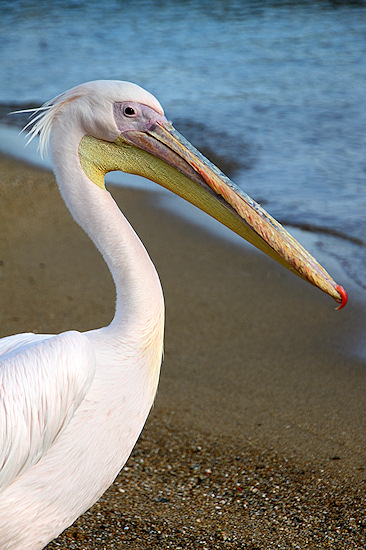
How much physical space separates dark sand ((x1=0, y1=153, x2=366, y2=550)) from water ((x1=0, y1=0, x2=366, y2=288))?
93 centimetres

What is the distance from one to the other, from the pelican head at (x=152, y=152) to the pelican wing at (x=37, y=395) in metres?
0.63

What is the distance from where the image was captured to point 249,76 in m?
9.91

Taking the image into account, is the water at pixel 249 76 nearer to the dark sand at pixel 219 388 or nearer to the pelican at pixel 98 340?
the dark sand at pixel 219 388

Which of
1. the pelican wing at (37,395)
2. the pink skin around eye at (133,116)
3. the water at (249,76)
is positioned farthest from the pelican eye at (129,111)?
the water at (249,76)

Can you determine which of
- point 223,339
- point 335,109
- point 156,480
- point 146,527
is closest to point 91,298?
point 223,339

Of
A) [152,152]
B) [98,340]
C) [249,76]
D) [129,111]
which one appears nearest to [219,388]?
[98,340]

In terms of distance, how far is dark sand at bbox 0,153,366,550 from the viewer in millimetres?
2960

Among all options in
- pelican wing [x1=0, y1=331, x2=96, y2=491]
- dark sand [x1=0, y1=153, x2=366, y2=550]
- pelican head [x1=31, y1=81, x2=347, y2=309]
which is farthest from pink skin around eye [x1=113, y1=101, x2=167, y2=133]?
dark sand [x1=0, y1=153, x2=366, y2=550]

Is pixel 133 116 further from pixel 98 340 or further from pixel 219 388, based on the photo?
pixel 219 388

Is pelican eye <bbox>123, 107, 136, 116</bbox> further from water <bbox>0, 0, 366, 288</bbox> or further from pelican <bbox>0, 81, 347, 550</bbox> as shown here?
water <bbox>0, 0, 366, 288</bbox>

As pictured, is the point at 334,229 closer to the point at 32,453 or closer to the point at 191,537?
the point at 191,537

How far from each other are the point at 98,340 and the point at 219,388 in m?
1.77

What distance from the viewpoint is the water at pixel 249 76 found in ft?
21.6

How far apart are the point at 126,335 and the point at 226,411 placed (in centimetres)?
161
